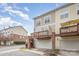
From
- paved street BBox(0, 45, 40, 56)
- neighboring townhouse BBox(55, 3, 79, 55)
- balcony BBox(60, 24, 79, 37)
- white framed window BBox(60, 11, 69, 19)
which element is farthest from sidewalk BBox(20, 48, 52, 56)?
white framed window BBox(60, 11, 69, 19)

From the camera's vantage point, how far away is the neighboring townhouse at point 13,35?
3.17 meters

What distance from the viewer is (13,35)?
323 centimetres

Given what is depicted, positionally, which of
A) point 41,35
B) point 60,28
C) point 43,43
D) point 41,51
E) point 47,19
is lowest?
point 41,51

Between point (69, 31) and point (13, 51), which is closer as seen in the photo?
point (69, 31)

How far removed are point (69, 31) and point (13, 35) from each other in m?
1.13

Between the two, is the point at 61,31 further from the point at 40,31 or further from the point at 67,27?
the point at 40,31

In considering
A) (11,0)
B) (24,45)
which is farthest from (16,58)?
(11,0)

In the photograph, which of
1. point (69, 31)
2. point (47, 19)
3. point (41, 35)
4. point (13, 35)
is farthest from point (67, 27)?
point (13, 35)

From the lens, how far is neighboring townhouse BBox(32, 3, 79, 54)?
2.96 m

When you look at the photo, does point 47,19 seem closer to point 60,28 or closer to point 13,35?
point 60,28

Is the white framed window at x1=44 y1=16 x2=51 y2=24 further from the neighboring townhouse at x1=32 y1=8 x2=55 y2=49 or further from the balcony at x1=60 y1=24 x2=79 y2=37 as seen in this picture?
the balcony at x1=60 y1=24 x2=79 y2=37

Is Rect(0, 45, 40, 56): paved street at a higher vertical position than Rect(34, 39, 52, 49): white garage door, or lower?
lower

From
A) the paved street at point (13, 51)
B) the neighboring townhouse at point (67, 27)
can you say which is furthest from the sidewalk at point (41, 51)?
the neighboring townhouse at point (67, 27)

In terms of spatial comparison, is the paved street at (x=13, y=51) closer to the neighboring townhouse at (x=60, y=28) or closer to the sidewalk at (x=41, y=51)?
the sidewalk at (x=41, y=51)
